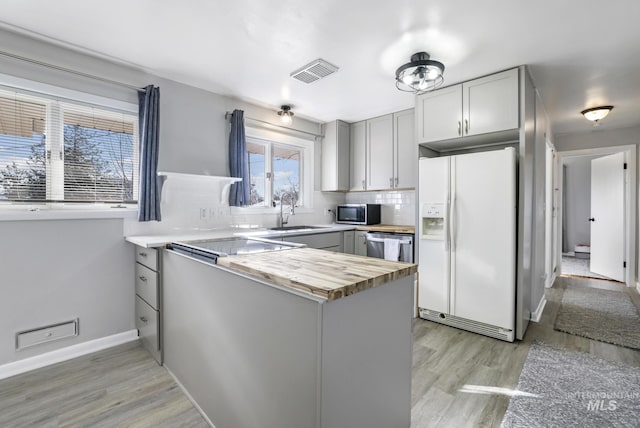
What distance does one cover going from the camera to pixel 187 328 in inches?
72.3

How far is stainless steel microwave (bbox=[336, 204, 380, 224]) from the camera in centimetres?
402

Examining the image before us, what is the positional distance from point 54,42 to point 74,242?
59.8 inches

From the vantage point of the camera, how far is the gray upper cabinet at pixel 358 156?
426 centimetres

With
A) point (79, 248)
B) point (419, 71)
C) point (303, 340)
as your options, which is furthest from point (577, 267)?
point (79, 248)

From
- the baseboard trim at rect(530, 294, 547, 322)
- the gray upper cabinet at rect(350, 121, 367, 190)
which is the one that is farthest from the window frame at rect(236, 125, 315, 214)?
the baseboard trim at rect(530, 294, 547, 322)

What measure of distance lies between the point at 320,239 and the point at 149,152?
1911mm

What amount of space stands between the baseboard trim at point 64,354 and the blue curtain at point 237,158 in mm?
1567

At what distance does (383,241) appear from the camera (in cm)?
358

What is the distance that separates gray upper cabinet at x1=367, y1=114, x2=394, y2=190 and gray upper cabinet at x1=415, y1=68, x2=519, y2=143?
80 centimetres

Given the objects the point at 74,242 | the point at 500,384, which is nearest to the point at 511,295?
the point at 500,384

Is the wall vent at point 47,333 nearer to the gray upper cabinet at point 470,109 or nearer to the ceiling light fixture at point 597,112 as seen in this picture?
the gray upper cabinet at point 470,109

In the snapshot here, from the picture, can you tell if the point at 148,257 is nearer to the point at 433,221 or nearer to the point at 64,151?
the point at 64,151

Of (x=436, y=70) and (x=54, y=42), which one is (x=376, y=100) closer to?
(x=436, y=70)

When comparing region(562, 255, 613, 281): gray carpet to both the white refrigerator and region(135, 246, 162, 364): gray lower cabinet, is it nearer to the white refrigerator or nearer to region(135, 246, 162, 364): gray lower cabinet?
the white refrigerator
